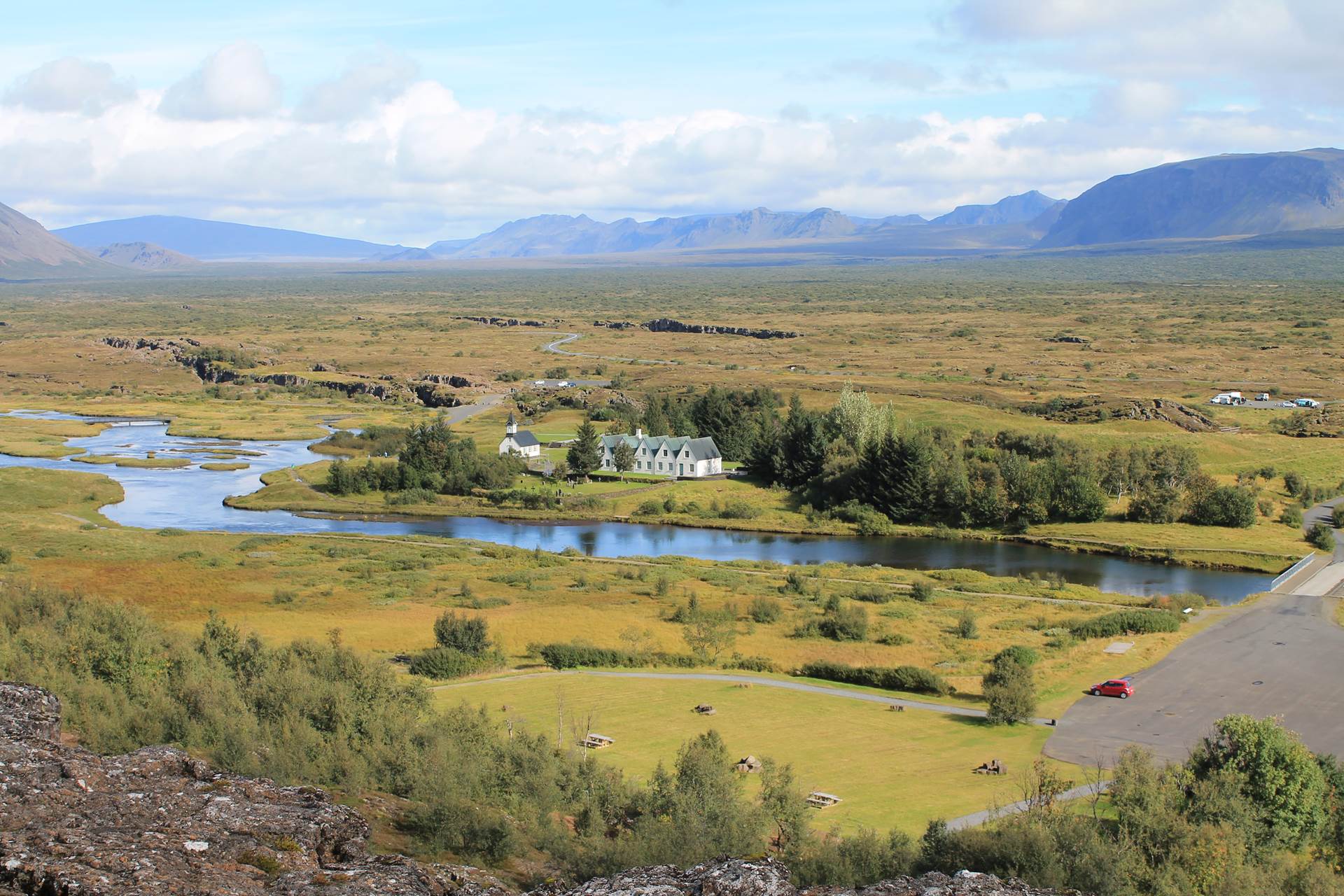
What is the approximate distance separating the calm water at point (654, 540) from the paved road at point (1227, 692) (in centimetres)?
826

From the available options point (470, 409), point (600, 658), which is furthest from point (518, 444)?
point (600, 658)

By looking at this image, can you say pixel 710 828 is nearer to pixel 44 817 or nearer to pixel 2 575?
pixel 44 817

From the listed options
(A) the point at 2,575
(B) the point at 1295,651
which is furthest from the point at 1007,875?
(A) the point at 2,575

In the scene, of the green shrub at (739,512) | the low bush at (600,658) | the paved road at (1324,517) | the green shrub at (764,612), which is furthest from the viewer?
the green shrub at (739,512)

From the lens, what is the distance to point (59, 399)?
427ft

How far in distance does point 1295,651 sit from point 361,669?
107ft

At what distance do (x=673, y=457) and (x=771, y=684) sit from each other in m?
48.7

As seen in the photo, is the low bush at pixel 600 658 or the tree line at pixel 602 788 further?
the low bush at pixel 600 658

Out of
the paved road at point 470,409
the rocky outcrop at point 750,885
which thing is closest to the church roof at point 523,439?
the paved road at point 470,409

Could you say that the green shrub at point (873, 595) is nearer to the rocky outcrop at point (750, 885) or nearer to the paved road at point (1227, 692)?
the paved road at point (1227, 692)

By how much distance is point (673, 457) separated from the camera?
8681cm

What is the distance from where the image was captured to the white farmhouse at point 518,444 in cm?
8869

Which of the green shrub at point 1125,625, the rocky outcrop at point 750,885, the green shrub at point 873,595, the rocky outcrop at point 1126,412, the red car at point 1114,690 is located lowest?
the green shrub at point 873,595

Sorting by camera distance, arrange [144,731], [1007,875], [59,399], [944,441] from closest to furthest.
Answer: [1007,875], [144,731], [944,441], [59,399]
